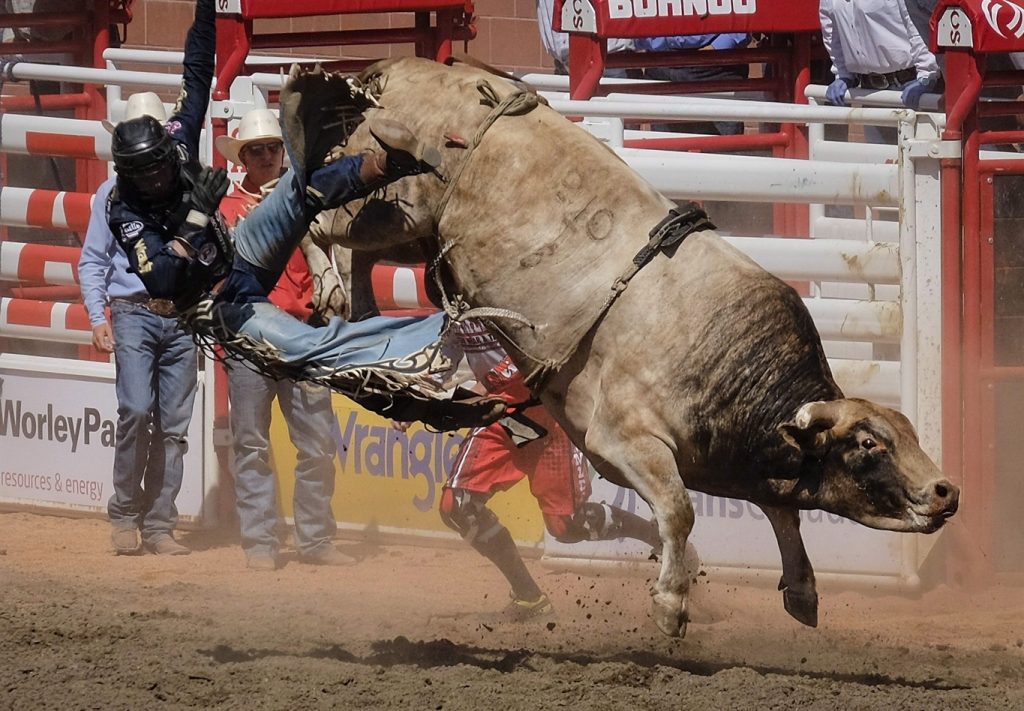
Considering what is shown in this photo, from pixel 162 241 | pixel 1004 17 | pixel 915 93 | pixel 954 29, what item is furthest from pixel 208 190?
pixel 915 93

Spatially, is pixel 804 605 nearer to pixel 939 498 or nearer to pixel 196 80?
pixel 939 498

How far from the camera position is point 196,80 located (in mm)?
6320

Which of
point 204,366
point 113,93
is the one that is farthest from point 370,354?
point 113,93

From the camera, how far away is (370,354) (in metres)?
5.66

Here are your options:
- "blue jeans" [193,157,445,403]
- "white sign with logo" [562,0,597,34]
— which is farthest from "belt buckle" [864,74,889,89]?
"blue jeans" [193,157,445,403]

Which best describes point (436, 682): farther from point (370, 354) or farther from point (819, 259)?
point (819, 259)

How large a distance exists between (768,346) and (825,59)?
5100 millimetres

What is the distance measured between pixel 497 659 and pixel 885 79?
15.3 ft

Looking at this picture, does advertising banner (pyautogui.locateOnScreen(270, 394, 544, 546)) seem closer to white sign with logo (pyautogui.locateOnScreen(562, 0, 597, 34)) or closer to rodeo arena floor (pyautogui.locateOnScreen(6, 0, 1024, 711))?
rodeo arena floor (pyautogui.locateOnScreen(6, 0, 1024, 711))

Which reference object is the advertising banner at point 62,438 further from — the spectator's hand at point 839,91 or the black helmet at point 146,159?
the spectator's hand at point 839,91

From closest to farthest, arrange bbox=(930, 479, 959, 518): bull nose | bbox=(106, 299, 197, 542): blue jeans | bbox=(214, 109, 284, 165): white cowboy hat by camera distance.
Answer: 1. bbox=(930, 479, 959, 518): bull nose
2. bbox=(214, 109, 284, 165): white cowboy hat
3. bbox=(106, 299, 197, 542): blue jeans

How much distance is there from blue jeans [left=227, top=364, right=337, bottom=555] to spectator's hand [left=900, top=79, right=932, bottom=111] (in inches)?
135

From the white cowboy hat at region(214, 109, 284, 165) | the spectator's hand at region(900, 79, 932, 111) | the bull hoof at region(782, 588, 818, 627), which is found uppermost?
the spectator's hand at region(900, 79, 932, 111)

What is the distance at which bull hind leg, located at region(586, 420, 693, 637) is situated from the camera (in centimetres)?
523
